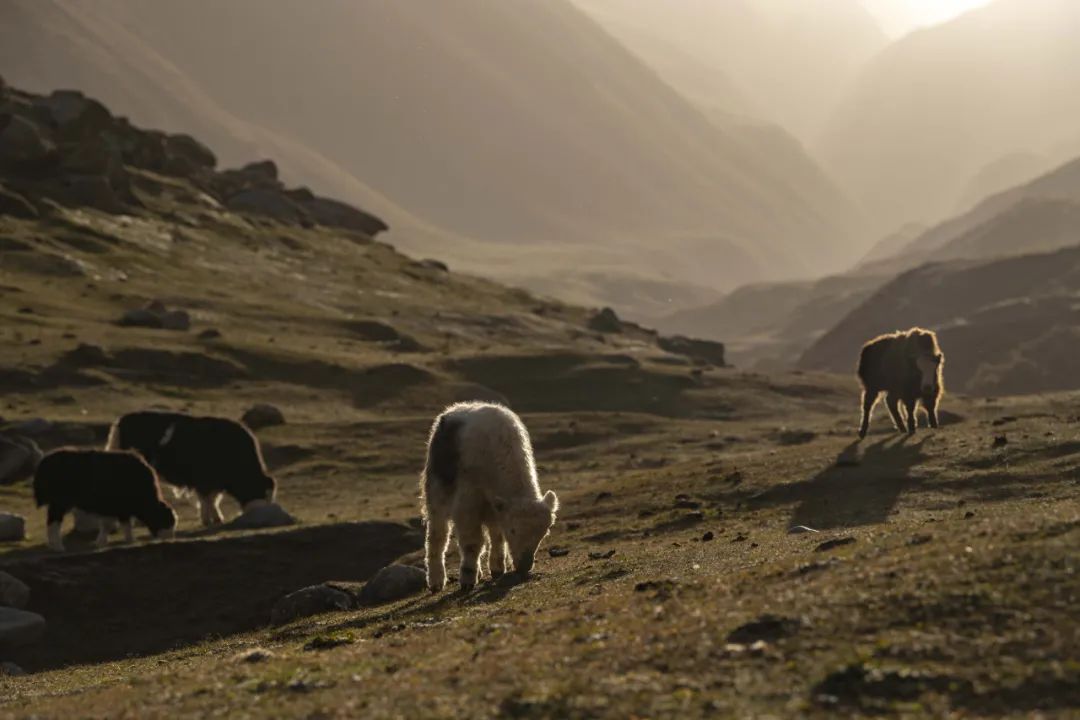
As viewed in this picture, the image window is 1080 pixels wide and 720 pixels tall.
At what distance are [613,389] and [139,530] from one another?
38.9 metres

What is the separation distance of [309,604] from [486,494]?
4.56 metres

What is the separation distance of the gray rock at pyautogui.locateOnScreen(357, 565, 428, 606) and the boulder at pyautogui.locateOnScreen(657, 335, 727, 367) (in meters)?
78.9

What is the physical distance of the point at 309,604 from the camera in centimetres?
2288

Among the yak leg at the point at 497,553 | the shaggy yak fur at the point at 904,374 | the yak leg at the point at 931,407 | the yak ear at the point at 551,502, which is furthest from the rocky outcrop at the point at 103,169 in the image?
the yak ear at the point at 551,502

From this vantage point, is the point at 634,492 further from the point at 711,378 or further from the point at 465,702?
the point at 711,378

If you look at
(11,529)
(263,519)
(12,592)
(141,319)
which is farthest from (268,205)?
(12,592)

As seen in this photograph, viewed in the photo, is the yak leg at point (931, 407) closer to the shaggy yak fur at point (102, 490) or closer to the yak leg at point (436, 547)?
the yak leg at point (436, 547)

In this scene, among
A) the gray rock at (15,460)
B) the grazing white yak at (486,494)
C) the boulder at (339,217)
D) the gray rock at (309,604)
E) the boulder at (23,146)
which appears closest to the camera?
the grazing white yak at (486,494)

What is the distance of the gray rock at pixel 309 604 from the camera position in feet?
74.5

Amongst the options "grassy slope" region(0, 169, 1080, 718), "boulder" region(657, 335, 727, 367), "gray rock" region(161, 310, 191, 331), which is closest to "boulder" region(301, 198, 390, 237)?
"boulder" region(657, 335, 727, 367)

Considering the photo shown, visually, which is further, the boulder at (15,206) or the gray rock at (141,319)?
the boulder at (15,206)

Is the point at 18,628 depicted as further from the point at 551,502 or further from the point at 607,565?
the point at 607,565

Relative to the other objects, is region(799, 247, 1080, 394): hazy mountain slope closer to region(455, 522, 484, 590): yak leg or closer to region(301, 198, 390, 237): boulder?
region(301, 198, 390, 237): boulder

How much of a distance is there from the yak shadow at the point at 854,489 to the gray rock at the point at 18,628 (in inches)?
571
